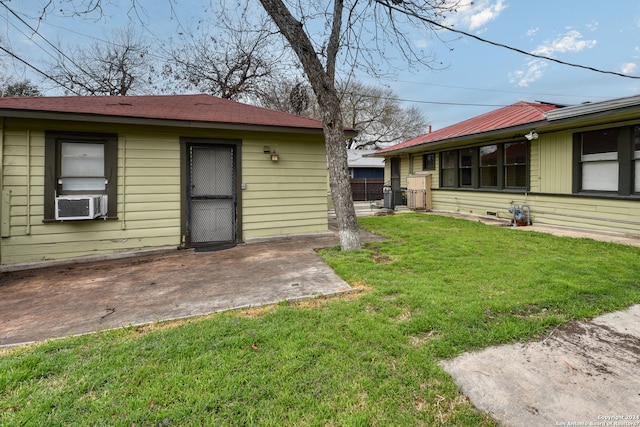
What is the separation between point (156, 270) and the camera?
13.5ft

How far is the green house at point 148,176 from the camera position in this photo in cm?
453

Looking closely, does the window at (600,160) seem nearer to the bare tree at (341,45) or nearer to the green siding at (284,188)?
the bare tree at (341,45)

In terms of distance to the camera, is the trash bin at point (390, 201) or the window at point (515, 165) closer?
the window at point (515, 165)

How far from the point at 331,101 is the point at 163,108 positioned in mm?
3079

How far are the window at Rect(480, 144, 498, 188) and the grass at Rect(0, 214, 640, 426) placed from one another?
18.8 ft

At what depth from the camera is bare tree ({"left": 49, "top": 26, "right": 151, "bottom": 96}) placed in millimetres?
15039

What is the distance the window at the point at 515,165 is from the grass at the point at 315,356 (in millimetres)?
4929

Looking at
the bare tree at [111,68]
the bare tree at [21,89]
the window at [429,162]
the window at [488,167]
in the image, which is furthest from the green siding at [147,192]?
the bare tree at [111,68]

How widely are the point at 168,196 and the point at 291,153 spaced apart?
2367 millimetres

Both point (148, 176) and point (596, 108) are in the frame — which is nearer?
point (148, 176)

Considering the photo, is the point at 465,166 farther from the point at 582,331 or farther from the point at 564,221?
the point at 582,331

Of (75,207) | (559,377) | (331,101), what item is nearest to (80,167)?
(75,207)

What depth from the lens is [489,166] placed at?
29.5 feet

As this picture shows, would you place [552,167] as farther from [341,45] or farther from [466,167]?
[341,45]
